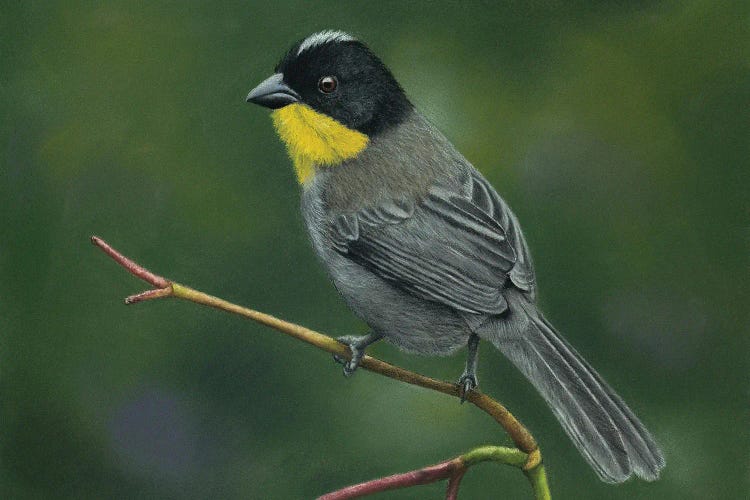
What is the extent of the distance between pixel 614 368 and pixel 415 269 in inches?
28.3

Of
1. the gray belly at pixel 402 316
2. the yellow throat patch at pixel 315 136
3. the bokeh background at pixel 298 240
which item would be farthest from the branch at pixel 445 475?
the yellow throat patch at pixel 315 136

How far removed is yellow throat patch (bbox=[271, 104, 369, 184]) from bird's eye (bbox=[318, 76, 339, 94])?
0.07 meters

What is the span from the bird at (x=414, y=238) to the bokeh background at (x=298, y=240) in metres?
0.16

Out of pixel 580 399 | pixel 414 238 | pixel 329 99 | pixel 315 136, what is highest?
pixel 329 99

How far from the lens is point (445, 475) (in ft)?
6.12

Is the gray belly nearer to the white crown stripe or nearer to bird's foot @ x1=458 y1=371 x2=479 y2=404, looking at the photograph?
bird's foot @ x1=458 y1=371 x2=479 y2=404

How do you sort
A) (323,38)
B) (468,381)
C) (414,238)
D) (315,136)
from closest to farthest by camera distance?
(468,381), (414,238), (323,38), (315,136)

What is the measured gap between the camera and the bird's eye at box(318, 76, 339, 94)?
9.89ft

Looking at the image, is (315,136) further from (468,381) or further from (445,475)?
(445,475)

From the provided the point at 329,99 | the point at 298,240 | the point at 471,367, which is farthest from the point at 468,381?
the point at 329,99

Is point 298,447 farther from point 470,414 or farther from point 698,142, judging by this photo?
point 698,142

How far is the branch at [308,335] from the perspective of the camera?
178 cm

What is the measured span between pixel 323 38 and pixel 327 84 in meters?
0.13

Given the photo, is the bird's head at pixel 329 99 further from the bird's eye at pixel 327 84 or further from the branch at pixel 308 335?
the branch at pixel 308 335
